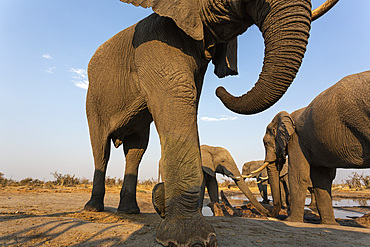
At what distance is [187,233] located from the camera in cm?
200

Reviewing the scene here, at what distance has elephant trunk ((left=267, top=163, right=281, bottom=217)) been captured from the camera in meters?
6.09

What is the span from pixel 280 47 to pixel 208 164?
7549 mm

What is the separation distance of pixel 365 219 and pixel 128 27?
5.98 m

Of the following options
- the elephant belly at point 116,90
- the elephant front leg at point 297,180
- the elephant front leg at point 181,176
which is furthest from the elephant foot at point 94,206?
the elephant front leg at point 297,180

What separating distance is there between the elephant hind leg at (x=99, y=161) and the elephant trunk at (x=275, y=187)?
4.16 meters

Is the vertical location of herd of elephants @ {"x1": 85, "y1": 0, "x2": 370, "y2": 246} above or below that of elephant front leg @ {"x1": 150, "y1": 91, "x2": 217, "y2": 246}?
above

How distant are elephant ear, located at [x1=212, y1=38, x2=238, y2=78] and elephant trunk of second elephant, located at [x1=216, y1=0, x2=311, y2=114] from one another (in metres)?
1.08

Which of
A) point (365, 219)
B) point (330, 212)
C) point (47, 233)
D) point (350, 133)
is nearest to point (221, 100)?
point (47, 233)

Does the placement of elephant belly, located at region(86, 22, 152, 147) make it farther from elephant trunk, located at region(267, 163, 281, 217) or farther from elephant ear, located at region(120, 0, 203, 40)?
elephant trunk, located at region(267, 163, 281, 217)

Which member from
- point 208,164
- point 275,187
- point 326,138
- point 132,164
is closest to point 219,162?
point 208,164

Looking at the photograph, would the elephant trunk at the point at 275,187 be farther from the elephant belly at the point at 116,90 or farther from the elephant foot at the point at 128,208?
the elephant belly at the point at 116,90

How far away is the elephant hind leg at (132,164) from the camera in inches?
167

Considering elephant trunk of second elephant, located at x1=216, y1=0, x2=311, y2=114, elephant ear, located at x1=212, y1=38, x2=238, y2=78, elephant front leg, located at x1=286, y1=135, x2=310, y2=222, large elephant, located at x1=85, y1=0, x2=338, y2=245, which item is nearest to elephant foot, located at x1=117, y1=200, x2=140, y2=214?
large elephant, located at x1=85, y1=0, x2=338, y2=245

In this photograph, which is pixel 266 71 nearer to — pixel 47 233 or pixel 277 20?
pixel 277 20
